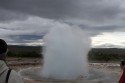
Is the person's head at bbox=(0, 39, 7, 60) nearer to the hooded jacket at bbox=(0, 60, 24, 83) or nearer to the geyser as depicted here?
the hooded jacket at bbox=(0, 60, 24, 83)

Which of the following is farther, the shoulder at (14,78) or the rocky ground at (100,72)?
the rocky ground at (100,72)

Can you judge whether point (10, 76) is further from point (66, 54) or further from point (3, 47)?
point (66, 54)

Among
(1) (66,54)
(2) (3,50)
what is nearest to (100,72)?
(1) (66,54)

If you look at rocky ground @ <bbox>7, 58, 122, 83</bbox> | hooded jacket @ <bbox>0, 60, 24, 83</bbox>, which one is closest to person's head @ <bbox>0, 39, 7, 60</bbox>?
hooded jacket @ <bbox>0, 60, 24, 83</bbox>

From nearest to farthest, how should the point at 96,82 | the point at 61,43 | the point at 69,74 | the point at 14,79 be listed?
the point at 14,79 → the point at 96,82 → the point at 69,74 → the point at 61,43

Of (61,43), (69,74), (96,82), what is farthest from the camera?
(61,43)

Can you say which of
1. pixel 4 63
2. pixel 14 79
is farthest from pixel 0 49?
pixel 14 79

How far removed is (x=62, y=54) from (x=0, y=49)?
21.5m

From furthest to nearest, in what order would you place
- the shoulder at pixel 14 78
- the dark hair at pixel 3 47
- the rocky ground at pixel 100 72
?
the rocky ground at pixel 100 72 → the dark hair at pixel 3 47 → the shoulder at pixel 14 78

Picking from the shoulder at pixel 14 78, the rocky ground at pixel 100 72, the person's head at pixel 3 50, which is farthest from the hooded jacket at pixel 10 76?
the rocky ground at pixel 100 72

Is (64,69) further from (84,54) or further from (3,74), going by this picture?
(3,74)

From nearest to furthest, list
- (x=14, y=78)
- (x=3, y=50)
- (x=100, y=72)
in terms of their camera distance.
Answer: (x=14, y=78)
(x=3, y=50)
(x=100, y=72)

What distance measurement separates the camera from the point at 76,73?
22703mm

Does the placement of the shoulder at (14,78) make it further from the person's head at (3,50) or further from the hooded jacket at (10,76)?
the person's head at (3,50)
